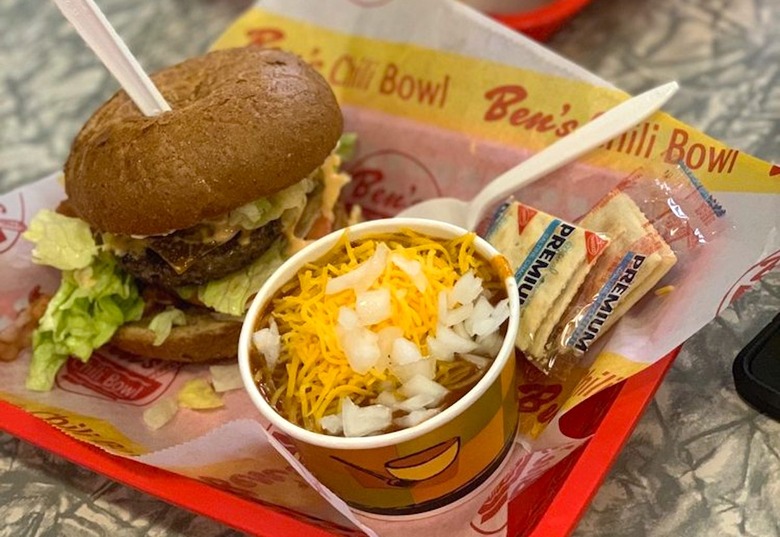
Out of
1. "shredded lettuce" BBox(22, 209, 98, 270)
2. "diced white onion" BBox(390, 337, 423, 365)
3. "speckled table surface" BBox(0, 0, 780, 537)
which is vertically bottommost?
"speckled table surface" BBox(0, 0, 780, 537)

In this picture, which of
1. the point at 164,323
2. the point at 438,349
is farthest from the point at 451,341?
the point at 164,323

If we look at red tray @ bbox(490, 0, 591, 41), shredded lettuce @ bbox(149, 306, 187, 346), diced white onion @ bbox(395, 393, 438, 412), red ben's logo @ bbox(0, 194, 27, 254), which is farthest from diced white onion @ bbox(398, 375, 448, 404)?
red tray @ bbox(490, 0, 591, 41)

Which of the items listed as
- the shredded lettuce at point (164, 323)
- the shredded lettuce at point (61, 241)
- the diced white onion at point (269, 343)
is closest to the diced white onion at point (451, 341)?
the diced white onion at point (269, 343)

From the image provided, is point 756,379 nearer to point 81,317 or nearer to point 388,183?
point 388,183

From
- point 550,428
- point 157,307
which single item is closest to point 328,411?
point 550,428

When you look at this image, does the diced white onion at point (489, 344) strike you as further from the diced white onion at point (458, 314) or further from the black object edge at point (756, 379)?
the black object edge at point (756, 379)

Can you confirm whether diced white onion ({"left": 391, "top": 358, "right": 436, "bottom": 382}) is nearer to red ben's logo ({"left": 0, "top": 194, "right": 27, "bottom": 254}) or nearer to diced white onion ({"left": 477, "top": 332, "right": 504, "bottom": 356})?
diced white onion ({"left": 477, "top": 332, "right": 504, "bottom": 356})
